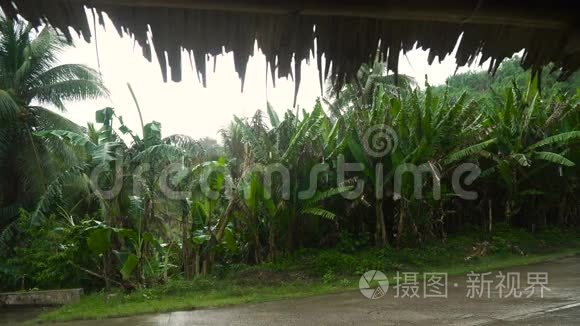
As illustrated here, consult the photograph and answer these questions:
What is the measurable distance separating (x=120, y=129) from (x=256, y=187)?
2.64m

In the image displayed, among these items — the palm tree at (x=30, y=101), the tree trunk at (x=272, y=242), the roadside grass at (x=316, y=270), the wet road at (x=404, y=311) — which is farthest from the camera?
the palm tree at (x=30, y=101)

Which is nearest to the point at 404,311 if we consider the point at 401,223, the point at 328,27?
the point at 401,223

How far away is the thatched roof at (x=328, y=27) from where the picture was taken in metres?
1.98

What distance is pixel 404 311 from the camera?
6.62 metres

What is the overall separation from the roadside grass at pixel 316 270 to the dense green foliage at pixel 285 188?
4.8 inches

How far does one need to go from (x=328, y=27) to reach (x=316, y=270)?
309 inches

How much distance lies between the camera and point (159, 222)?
371 inches

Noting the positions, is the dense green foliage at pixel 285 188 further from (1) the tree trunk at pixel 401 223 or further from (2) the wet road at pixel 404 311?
(2) the wet road at pixel 404 311

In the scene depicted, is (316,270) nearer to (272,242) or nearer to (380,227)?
(272,242)

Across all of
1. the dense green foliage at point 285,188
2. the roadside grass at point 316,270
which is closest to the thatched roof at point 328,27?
→ the dense green foliage at point 285,188

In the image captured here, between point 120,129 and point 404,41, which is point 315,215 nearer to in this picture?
point 120,129

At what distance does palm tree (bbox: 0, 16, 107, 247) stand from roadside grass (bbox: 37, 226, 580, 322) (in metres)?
5.16

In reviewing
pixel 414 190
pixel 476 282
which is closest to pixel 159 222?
pixel 414 190

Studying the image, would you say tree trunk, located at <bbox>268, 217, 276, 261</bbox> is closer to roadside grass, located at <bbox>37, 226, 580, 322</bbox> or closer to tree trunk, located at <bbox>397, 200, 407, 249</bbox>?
roadside grass, located at <bbox>37, 226, 580, 322</bbox>
